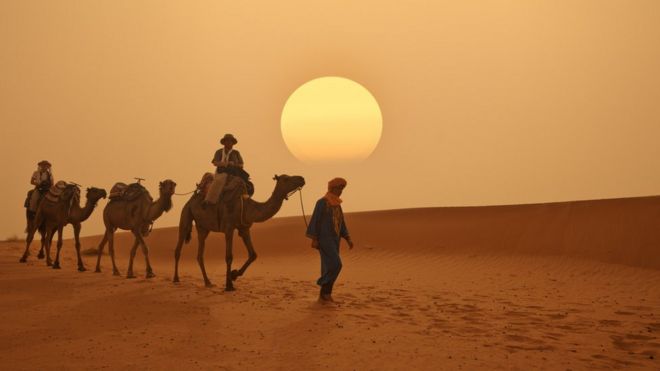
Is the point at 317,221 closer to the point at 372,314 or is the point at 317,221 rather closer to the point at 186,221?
the point at 372,314

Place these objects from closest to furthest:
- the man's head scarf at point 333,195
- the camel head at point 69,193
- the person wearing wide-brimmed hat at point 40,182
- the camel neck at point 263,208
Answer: the man's head scarf at point 333,195
the camel neck at point 263,208
the camel head at point 69,193
the person wearing wide-brimmed hat at point 40,182

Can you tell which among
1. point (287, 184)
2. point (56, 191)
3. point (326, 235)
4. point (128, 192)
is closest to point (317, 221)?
point (326, 235)

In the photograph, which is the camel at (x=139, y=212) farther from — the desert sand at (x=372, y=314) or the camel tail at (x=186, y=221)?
the desert sand at (x=372, y=314)

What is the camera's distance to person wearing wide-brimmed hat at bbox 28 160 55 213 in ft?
54.1

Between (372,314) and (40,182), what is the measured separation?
1011 cm

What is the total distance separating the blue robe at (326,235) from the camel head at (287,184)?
84cm

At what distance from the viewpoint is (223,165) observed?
42.7 feet

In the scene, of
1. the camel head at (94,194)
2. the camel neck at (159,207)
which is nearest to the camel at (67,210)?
the camel head at (94,194)

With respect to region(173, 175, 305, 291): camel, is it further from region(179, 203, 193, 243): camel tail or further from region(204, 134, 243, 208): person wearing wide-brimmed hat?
region(179, 203, 193, 243): camel tail

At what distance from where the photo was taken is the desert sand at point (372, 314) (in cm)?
769

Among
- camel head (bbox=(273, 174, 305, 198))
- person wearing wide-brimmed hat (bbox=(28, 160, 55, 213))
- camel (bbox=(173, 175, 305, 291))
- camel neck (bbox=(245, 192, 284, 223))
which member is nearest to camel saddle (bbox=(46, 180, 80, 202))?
person wearing wide-brimmed hat (bbox=(28, 160, 55, 213))

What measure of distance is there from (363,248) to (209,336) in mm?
17488

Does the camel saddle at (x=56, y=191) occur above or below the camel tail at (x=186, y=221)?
above

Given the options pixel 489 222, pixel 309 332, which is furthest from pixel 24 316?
pixel 489 222
